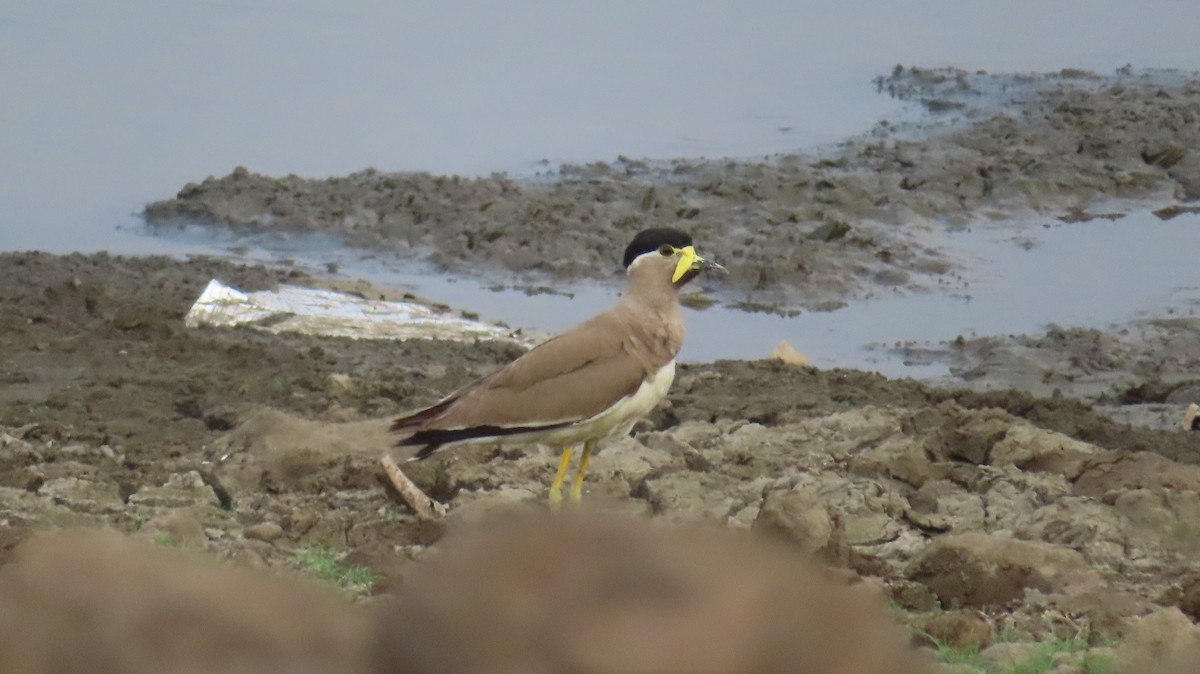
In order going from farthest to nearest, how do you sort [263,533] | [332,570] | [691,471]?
[691,471], [263,533], [332,570]

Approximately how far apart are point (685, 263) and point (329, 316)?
5.03m

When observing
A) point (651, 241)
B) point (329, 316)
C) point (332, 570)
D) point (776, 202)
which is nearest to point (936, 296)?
point (776, 202)

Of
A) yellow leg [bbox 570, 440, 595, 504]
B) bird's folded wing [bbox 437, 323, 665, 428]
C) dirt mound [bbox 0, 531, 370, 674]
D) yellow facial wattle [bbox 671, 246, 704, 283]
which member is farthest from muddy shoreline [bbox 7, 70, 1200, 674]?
yellow facial wattle [bbox 671, 246, 704, 283]

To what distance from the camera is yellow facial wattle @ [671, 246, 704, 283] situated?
7.00 m

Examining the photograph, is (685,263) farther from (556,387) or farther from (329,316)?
(329,316)

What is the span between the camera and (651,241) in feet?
23.4

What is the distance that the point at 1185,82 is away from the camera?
2083 centimetres

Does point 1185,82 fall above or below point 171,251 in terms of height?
above

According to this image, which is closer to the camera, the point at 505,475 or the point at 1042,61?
the point at 505,475

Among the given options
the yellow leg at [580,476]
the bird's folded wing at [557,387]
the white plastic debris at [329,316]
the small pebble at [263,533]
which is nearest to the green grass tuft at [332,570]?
the small pebble at [263,533]

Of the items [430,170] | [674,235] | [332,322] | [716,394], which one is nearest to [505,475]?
[674,235]

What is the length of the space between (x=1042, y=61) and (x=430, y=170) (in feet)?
33.9

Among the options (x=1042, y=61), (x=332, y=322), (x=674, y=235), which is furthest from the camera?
(x=1042, y=61)

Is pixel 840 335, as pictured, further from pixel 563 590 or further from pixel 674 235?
pixel 563 590
